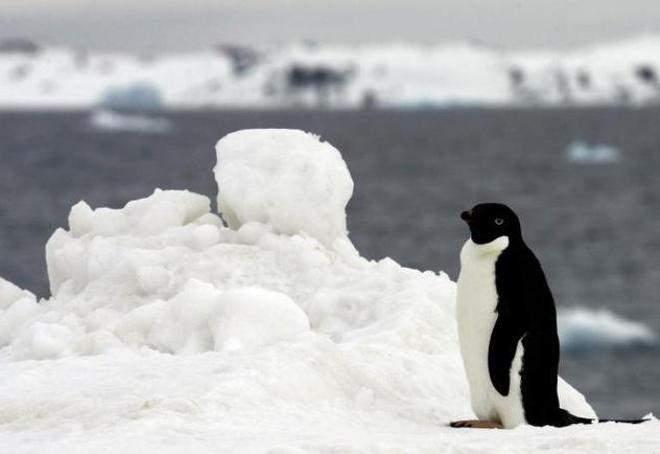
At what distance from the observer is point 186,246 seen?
7.78 m

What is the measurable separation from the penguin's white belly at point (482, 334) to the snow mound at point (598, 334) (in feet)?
73.0

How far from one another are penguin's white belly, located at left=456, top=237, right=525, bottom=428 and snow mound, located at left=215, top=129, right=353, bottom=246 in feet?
5.88

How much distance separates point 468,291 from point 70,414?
2037 mm

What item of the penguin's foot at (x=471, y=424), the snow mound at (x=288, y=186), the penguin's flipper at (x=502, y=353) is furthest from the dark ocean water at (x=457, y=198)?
the penguin's foot at (x=471, y=424)

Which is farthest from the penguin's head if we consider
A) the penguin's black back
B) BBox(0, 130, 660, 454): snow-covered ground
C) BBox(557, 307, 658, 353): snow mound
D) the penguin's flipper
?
BBox(557, 307, 658, 353): snow mound

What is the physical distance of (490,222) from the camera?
609 cm

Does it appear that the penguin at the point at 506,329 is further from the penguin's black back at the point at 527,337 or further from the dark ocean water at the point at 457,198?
the dark ocean water at the point at 457,198

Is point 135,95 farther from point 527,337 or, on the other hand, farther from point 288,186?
point 527,337

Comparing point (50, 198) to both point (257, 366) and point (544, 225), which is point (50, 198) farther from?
point (257, 366)

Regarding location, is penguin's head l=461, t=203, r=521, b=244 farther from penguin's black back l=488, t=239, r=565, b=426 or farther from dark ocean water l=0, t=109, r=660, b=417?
dark ocean water l=0, t=109, r=660, b=417

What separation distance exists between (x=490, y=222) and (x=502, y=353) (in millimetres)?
638

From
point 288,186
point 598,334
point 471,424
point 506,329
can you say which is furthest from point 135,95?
point 471,424

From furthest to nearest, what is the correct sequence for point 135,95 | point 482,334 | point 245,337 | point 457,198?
point 135,95 < point 457,198 < point 245,337 < point 482,334

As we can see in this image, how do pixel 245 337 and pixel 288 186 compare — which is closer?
pixel 245 337
